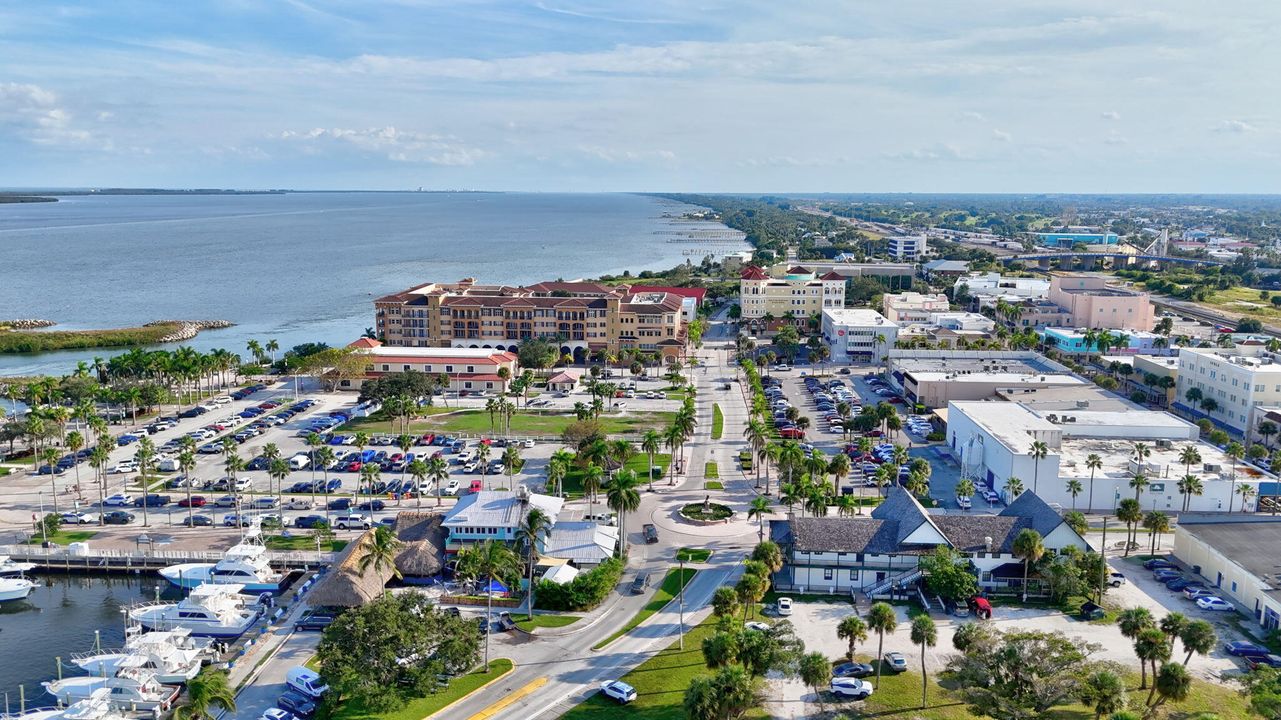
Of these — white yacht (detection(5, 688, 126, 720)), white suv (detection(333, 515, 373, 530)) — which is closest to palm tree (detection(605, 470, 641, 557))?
white suv (detection(333, 515, 373, 530))

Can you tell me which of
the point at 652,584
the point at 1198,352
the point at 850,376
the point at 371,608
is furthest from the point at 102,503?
the point at 1198,352

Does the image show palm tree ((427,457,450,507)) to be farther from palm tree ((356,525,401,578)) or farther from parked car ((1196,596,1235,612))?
parked car ((1196,596,1235,612))

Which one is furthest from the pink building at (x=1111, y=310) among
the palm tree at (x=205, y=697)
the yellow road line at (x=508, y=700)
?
the palm tree at (x=205, y=697)

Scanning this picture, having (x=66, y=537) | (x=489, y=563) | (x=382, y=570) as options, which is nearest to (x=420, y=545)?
(x=382, y=570)

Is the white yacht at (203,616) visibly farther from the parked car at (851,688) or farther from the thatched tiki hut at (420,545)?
the parked car at (851,688)

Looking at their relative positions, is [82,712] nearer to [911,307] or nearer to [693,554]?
[693,554]

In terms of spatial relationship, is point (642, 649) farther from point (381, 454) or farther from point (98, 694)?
point (381, 454)
